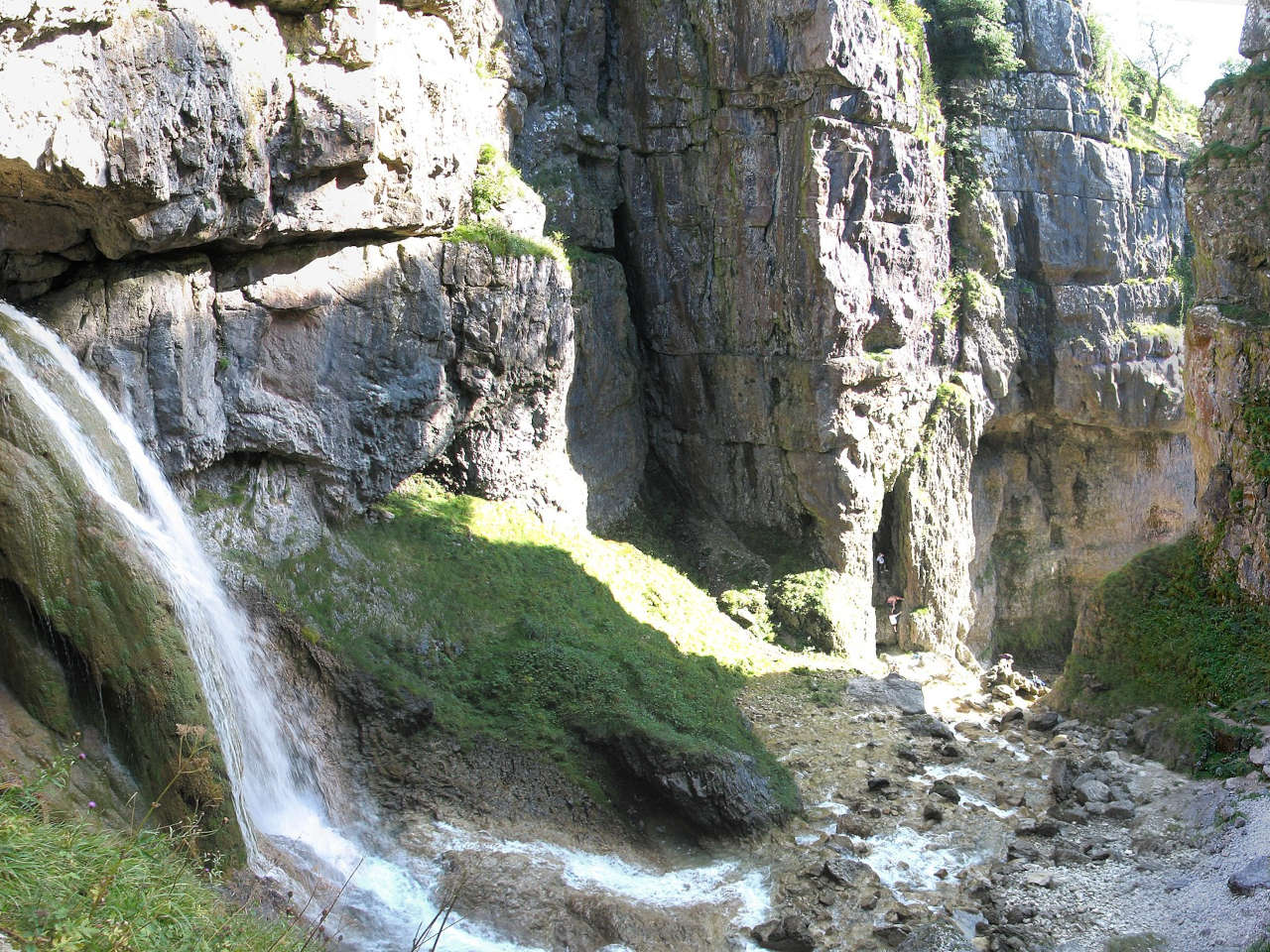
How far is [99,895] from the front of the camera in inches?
207

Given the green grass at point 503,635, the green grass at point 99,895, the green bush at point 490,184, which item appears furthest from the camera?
the green bush at point 490,184

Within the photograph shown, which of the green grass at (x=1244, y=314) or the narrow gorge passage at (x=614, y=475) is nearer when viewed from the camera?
the narrow gorge passage at (x=614, y=475)

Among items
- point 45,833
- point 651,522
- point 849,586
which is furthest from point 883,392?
point 45,833

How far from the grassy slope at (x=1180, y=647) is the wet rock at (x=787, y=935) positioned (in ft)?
21.2

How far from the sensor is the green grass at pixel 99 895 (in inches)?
213

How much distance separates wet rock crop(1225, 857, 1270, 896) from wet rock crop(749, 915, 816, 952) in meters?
3.99

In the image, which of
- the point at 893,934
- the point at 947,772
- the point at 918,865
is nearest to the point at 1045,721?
the point at 947,772

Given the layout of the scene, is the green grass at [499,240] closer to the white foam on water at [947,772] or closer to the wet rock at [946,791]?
the white foam on water at [947,772]

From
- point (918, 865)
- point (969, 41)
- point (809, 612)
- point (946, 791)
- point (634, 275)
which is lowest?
point (918, 865)

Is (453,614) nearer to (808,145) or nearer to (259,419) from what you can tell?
(259,419)

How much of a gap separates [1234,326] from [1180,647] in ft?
15.5

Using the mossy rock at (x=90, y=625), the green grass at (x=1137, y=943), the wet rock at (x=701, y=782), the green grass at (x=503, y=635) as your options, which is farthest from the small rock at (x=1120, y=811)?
the mossy rock at (x=90, y=625)

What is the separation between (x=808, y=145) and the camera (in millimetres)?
20312

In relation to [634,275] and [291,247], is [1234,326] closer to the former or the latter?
[634,275]
